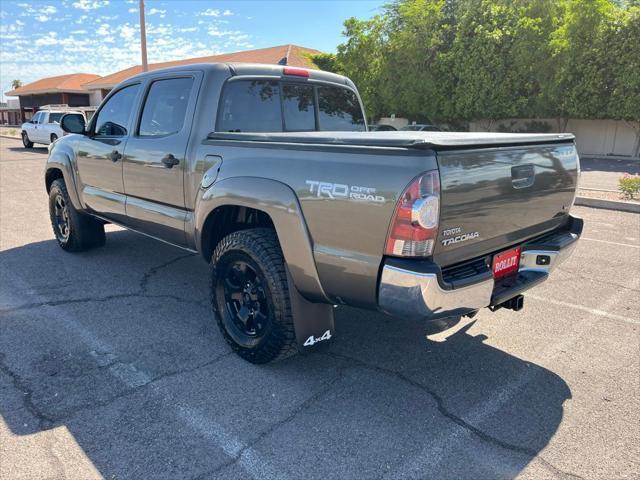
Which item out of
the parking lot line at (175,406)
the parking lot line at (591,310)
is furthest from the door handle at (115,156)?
the parking lot line at (591,310)

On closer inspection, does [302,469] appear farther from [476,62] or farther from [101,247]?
[476,62]

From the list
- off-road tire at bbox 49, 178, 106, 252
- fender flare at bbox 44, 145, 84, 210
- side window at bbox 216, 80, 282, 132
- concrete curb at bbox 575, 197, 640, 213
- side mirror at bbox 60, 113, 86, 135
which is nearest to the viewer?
side window at bbox 216, 80, 282, 132

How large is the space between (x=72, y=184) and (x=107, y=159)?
0.96 metres

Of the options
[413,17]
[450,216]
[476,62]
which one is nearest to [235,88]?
[450,216]

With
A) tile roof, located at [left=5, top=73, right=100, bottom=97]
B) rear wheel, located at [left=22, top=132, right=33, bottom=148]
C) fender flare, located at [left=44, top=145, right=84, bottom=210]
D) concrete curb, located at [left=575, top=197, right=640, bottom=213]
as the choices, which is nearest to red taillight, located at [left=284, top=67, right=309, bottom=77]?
fender flare, located at [left=44, top=145, right=84, bottom=210]

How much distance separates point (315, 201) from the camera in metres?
2.72

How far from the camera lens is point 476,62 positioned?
2458 cm

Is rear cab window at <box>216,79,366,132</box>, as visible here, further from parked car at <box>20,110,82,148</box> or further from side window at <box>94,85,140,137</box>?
parked car at <box>20,110,82,148</box>

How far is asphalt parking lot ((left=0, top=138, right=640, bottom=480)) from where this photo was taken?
8.03ft

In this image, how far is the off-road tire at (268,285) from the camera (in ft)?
9.96

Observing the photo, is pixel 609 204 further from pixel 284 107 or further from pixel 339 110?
pixel 284 107

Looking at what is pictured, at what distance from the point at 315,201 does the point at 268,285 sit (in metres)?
0.68

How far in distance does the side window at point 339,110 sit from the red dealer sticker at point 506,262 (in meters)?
2.13

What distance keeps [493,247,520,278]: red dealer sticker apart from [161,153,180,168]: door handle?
7.98 feet
